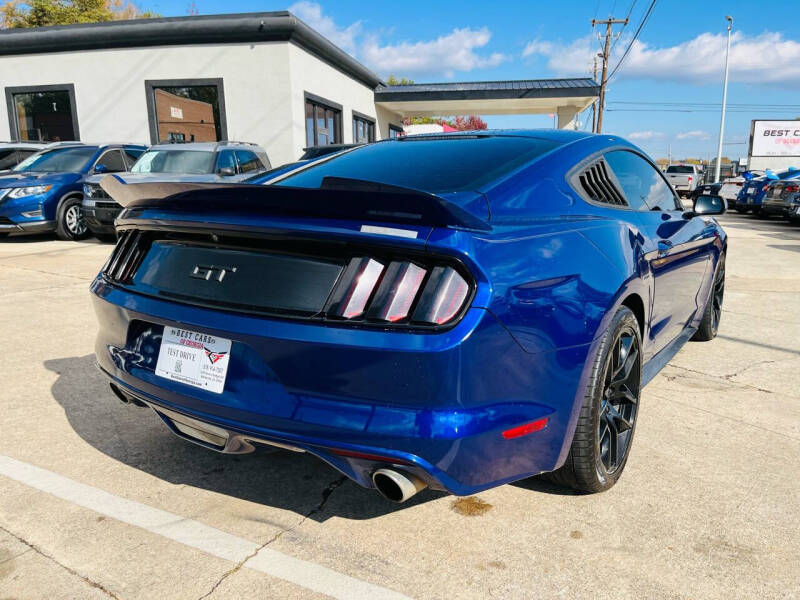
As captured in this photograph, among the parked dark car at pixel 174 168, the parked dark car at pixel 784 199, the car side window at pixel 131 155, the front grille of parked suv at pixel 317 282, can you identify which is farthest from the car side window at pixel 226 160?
the parked dark car at pixel 784 199

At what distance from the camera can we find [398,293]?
1.93 metres

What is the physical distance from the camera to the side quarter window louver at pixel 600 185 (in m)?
2.82

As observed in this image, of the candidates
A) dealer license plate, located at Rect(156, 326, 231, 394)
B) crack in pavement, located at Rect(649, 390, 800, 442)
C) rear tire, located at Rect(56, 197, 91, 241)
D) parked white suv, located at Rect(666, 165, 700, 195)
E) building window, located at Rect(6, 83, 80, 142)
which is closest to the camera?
dealer license plate, located at Rect(156, 326, 231, 394)

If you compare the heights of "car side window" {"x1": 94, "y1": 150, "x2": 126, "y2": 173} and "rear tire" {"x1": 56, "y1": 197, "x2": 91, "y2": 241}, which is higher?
"car side window" {"x1": 94, "y1": 150, "x2": 126, "y2": 173}

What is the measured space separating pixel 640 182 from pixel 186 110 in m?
14.9

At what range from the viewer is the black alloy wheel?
2.62m

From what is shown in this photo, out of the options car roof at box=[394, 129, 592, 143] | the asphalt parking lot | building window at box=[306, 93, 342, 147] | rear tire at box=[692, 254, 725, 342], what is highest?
building window at box=[306, 93, 342, 147]

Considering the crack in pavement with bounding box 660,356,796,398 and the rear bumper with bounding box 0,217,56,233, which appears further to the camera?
the rear bumper with bounding box 0,217,56,233

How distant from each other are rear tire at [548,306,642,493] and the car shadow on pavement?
1.97 ft

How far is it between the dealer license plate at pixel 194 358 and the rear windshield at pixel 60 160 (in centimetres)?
1021

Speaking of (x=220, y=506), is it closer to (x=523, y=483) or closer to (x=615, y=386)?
(x=523, y=483)

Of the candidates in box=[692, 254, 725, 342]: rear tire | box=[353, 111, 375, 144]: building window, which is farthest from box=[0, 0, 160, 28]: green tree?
box=[692, 254, 725, 342]: rear tire

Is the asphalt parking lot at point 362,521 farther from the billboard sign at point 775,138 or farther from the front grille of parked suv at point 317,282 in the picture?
the billboard sign at point 775,138

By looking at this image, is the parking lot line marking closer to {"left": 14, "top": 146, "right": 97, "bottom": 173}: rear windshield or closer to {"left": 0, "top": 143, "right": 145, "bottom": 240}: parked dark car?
{"left": 0, "top": 143, "right": 145, "bottom": 240}: parked dark car
